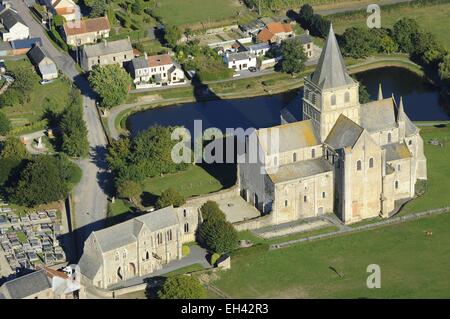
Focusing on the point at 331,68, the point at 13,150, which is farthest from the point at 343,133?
the point at 13,150

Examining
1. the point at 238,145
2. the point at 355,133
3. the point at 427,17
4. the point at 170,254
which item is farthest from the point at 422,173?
the point at 427,17

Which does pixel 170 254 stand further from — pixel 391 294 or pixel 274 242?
pixel 391 294

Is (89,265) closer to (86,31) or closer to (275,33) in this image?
(86,31)

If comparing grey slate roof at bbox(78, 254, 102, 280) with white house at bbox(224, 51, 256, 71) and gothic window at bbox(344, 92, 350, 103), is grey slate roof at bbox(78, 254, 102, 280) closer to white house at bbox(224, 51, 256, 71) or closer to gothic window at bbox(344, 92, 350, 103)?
gothic window at bbox(344, 92, 350, 103)

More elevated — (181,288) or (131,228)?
(131,228)

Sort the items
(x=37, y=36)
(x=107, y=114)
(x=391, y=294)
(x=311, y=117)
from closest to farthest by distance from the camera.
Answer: (x=391, y=294) < (x=311, y=117) < (x=107, y=114) < (x=37, y=36)

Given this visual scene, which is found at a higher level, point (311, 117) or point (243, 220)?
point (311, 117)

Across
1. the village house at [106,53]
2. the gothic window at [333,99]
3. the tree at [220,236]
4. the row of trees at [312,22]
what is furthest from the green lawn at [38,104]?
the gothic window at [333,99]
